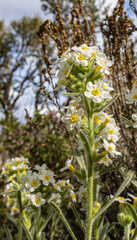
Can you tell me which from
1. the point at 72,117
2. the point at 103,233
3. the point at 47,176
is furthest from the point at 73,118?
the point at 103,233

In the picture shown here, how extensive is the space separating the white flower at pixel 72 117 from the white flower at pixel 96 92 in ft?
0.30

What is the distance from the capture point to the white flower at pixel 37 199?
1.54 meters

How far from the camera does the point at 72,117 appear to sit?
1.24 meters

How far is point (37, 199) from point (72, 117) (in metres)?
0.67

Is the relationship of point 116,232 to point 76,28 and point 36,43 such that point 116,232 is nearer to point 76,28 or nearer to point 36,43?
point 76,28

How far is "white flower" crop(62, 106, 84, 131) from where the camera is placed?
1.23 metres

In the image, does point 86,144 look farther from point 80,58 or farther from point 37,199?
point 37,199

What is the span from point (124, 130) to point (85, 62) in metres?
1.13

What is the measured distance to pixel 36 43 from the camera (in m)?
11.0

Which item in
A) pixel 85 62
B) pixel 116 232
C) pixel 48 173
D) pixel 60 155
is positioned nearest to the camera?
pixel 85 62

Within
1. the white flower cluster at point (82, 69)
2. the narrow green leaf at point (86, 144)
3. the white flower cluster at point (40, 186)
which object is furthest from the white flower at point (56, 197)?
the white flower cluster at point (82, 69)

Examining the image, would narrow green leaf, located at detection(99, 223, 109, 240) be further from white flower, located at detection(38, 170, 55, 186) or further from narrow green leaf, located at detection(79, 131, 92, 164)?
narrow green leaf, located at detection(79, 131, 92, 164)

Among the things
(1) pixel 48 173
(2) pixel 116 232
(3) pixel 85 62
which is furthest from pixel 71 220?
(3) pixel 85 62

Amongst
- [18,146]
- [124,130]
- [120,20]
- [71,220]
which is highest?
[120,20]
